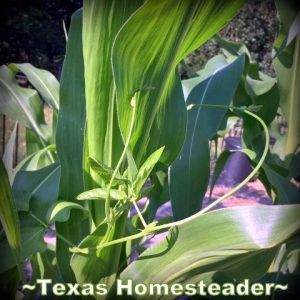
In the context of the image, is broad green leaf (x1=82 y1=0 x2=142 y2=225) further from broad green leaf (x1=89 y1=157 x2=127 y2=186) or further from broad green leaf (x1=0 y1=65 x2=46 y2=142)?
broad green leaf (x1=0 y1=65 x2=46 y2=142)

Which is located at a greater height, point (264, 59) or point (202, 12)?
point (202, 12)

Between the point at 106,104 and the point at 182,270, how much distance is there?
16 cm

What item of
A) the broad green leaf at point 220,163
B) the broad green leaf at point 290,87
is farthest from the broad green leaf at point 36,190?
the broad green leaf at point 290,87

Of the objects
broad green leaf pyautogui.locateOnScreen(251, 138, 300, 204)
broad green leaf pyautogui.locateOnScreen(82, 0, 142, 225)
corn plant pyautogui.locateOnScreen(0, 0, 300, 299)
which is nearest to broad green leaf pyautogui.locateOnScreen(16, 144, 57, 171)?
corn plant pyautogui.locateOnScreen(0, 0, 300, 299)

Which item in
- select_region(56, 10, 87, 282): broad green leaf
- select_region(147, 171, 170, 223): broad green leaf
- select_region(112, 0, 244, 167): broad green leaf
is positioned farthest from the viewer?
select_region(147, 171, 170, 223): broad green leaf

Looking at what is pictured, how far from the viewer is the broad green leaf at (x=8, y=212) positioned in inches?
12.2

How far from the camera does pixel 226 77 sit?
480 mm

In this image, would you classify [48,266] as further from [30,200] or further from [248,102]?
[248,102]

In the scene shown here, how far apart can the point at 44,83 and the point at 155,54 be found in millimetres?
274

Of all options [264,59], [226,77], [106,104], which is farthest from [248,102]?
[264,59]

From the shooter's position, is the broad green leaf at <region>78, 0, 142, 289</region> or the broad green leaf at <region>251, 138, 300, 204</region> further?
the broad green leaf at <region>251, 138, 300, 204</region>

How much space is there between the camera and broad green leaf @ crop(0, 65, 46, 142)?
1.74ft

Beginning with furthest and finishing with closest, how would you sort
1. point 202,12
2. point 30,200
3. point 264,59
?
point 264,59 < point 30,200 < point 202,12

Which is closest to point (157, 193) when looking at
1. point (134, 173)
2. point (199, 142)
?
point (199, 142)
